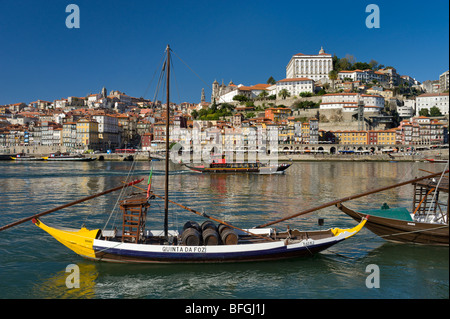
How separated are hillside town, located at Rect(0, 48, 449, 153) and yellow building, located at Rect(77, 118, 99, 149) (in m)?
0.21

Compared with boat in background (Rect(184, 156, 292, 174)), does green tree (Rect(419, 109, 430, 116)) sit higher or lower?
higher

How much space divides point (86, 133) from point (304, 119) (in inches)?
1823

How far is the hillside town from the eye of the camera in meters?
73.4

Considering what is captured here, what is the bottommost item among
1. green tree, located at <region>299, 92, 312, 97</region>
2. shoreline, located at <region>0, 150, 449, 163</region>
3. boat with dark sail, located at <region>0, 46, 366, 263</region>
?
boat with dark sail, located at <region>0, 46, 366, 263</region>

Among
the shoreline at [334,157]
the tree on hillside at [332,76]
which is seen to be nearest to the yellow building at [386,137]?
the shoreline at [334,157]

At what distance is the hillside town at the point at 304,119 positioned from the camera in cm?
7338

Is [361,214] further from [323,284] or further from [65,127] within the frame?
[65,127]

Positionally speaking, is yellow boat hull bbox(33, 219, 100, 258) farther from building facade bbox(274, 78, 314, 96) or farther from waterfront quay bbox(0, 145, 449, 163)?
building facade bbox(274, 78, 314, 96)

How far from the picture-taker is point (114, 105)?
408ft

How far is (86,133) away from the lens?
7631 cm

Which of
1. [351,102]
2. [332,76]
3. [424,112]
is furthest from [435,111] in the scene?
[332,76]

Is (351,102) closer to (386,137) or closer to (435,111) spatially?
(386,137)

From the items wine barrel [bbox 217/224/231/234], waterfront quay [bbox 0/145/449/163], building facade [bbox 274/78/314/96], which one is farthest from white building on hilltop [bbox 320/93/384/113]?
wine barrel [bbox 217/224/231/234]

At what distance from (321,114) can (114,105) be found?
73915 mm
